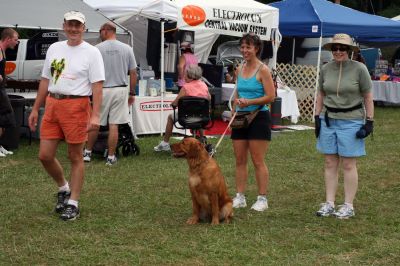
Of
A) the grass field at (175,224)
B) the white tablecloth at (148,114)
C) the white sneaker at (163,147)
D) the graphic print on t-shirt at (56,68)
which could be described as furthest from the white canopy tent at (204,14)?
the graphic print on t-shirt at (56,68)

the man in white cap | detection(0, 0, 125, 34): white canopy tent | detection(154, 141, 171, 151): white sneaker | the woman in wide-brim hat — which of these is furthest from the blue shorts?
detection(0, 0, 125, 34): white canopy tent

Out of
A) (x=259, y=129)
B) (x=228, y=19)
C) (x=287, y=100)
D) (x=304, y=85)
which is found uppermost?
(x=228, y=19)

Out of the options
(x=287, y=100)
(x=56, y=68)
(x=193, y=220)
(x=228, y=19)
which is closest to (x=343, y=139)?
(x=193, y=220)

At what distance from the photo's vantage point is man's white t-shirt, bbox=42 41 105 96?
4547mm

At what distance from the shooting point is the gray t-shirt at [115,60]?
24.0 feet

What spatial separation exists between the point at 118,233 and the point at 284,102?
7916 mm

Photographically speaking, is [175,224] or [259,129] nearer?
[175,224]

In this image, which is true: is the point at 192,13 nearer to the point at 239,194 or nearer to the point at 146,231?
the point at 239,194

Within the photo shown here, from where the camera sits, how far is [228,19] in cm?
1048

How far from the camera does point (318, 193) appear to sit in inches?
236

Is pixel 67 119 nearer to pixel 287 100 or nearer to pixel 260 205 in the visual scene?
pixel 260 205

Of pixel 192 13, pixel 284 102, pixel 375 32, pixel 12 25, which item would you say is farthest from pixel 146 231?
pixel 375 32

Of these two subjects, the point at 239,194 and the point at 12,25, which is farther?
the point at 12,25

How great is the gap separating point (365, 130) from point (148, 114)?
5.44 meters
